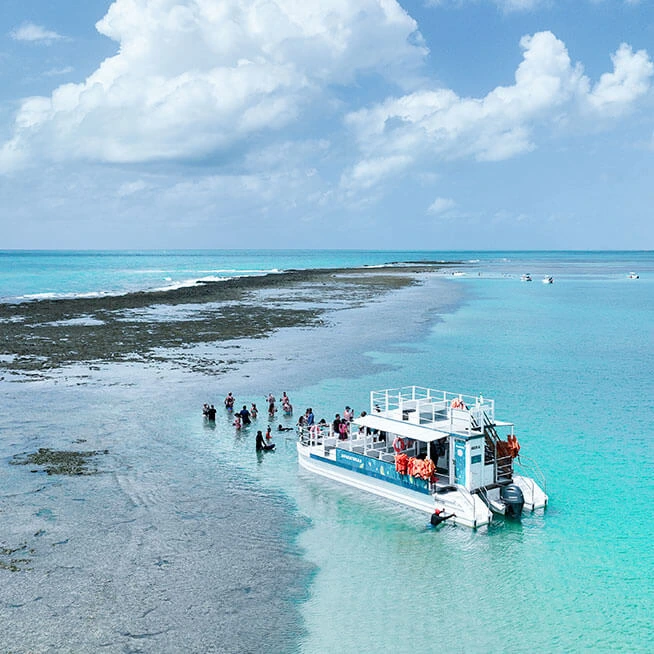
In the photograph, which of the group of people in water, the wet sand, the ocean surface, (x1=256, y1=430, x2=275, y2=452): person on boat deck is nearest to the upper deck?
the ocean surface

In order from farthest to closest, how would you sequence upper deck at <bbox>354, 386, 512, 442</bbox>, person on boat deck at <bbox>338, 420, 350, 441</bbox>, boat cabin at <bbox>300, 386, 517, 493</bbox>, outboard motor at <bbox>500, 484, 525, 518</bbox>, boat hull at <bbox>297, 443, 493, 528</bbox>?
person on boat deck at <bbox>338, 420, 350, 441</bbox>, upper deck at <bbox>354, 386, 512, 442</bbox>, boat cabin at <bbox>300, 386, 517, 493</bbox>, outboard motor at <bbox>500, 484, 525, 518</bbox>, boat hull at <bbox>297, 443, 493, 528</bbox>

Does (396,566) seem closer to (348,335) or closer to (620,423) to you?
(620,423)

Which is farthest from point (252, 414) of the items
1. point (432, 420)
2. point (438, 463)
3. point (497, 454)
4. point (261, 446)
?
point (497, 454)

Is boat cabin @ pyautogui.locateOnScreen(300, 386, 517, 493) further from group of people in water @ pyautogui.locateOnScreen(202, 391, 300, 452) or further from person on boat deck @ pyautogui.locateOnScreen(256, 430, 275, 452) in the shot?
group of people in water @ pyautogui.locateOnScreen(202, 391, 300, 452)

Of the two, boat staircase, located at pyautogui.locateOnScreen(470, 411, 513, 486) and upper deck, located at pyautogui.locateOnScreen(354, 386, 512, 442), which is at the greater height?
upper deck, located at pyautogui.locateOnScreen(354, 386, 512, 442)

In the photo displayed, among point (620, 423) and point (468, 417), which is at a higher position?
point (468, 417)

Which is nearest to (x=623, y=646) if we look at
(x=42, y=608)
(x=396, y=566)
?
(x=396, y=566)

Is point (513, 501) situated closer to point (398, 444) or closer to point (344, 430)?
point (398, 444)
